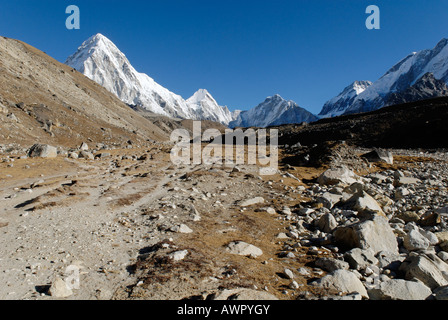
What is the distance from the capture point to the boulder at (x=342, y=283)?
7219mm

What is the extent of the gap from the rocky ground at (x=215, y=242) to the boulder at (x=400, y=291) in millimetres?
29

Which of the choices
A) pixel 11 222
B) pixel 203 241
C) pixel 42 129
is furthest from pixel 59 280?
pixel 42 129

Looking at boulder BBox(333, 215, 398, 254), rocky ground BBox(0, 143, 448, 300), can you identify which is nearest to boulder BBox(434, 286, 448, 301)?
rocky ground BBox(0, 143, 448, 300)

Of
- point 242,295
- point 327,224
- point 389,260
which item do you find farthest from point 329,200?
point 242,295

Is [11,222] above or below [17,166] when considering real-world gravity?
below

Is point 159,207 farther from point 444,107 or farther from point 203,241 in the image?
point 444,107

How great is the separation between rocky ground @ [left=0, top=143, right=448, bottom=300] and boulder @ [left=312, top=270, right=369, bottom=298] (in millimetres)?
30

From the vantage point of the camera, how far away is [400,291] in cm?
695

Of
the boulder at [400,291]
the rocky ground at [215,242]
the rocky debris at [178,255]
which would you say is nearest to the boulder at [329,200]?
the rocky ground at [215,242]

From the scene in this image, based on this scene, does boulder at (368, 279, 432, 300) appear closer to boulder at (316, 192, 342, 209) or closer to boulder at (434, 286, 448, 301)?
boulder at (434, 286, 448, 301)

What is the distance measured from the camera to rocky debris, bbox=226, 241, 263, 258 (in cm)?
962

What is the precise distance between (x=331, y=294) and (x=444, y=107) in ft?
245
